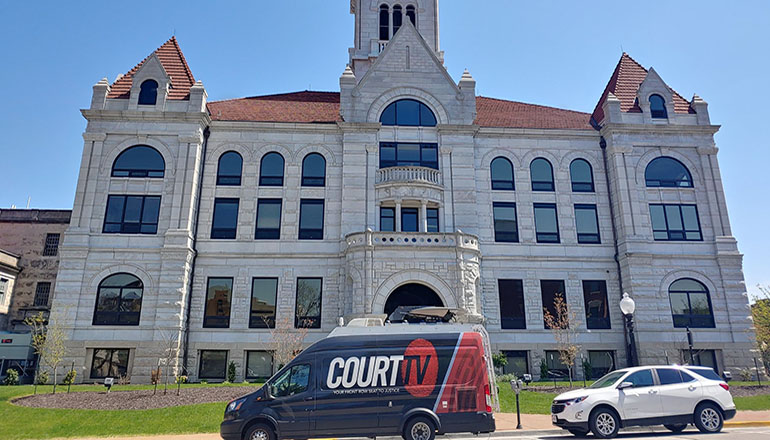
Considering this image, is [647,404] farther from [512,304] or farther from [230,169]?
[230,169]

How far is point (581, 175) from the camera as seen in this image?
30000 mm

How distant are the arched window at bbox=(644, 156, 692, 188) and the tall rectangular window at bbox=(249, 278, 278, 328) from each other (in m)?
22.6

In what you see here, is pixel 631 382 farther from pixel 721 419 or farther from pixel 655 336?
pixel 655 336

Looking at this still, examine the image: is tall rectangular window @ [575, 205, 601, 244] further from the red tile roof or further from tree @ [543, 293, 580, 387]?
the red tile roof

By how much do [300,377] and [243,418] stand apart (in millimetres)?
1537

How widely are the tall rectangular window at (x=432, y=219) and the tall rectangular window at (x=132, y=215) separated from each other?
14.9 meters

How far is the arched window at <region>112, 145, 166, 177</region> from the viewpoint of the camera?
90.4 feet

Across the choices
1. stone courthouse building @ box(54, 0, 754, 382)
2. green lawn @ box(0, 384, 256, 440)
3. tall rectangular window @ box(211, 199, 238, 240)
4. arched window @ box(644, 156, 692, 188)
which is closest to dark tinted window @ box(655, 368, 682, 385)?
stone courthouse building @ box(54, 0, 754, 382)

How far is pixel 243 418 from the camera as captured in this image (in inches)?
447

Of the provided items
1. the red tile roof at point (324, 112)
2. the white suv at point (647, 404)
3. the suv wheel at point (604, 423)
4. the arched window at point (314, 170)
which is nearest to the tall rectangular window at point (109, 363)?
the arched window at point (314, 170)

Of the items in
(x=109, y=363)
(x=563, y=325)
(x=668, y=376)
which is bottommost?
(x=668, y=376)

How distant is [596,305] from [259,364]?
61.4ft

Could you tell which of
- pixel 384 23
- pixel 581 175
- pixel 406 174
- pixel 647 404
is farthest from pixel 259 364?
pixel 384 23

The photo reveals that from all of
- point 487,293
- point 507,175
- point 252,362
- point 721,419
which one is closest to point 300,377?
point 721,419
